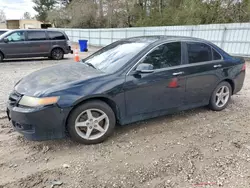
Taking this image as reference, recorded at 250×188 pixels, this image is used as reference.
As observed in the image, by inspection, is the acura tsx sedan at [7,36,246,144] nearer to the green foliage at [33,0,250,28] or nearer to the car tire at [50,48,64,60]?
the car tire at [50,48,64,60]

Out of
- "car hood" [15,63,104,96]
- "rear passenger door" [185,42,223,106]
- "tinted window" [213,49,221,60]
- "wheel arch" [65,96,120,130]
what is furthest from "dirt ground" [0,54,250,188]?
"tinted window" [213,49,221,60]

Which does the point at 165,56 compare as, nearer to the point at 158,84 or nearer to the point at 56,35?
the point at 158,84

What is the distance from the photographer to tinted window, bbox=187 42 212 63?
3.95 metres

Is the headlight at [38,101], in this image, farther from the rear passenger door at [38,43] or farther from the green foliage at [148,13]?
the green foliage at [148,13]

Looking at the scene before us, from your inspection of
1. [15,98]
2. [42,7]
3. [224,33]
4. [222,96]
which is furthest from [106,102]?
[42,7]

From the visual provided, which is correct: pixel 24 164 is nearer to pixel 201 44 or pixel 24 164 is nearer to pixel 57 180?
pixel 57 180

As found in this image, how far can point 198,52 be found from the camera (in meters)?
4.07

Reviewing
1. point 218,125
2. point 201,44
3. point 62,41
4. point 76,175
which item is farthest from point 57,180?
point 62,41

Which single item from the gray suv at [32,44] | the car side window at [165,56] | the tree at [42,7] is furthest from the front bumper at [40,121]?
the tree at [42,7]

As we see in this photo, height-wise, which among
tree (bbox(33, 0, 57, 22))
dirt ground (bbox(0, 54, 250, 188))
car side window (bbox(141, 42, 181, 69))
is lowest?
dirt ground (bbox(0, 54, 250, 188))

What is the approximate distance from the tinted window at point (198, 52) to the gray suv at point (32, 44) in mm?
9511

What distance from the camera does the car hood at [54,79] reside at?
2.88 meters

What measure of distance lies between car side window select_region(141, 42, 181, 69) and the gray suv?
9.45 meters

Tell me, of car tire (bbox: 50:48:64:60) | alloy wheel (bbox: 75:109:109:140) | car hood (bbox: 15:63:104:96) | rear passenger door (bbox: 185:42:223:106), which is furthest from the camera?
car tire (bbox: 50:48:64:60)
